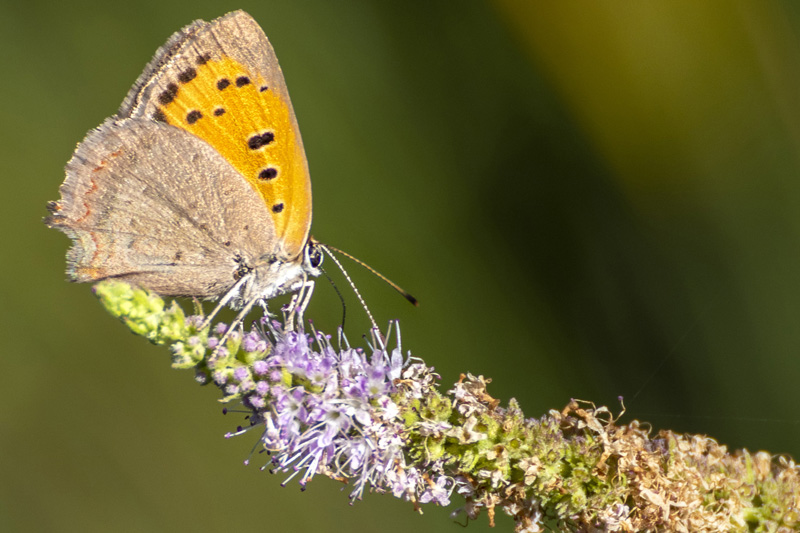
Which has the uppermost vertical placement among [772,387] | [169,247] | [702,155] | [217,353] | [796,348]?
[702,155]

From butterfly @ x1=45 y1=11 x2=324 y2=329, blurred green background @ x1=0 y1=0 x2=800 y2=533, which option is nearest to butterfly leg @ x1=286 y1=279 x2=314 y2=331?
butterfly @ x1=45 y1=11 x2=324 y2=329

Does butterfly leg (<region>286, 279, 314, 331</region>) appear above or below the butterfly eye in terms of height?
below

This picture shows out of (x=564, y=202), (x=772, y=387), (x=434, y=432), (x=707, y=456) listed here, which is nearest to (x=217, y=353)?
(x=434, y=432)

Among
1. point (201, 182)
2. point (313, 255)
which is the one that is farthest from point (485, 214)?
point (201, 182)

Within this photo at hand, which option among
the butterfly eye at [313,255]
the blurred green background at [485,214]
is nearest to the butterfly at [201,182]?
the butterfly eye at [313,255]

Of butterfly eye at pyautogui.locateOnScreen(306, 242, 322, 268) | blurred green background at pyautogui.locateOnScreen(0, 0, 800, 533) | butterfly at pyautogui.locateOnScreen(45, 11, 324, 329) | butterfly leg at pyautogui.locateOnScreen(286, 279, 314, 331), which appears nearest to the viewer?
butterfly leg at pyautogui.locateOnScreen(286, 279, 314, 331)

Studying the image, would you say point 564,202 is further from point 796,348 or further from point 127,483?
point 127,483

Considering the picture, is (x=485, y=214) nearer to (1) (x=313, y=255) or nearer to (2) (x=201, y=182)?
(1) (x=313, y=255)

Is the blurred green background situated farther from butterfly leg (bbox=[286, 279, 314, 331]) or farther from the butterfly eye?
butterfly leg (bbox=[286, 279, 314, 331])
